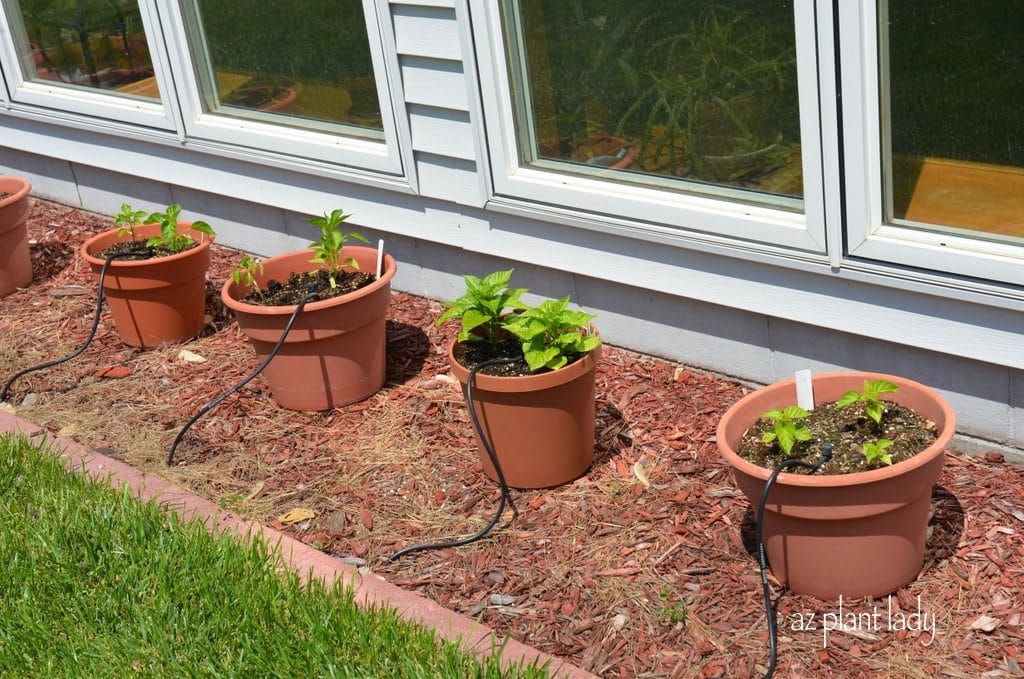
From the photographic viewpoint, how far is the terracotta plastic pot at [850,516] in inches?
104

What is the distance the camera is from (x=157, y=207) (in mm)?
5711

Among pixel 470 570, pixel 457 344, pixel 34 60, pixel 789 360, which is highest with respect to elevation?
pixel 34 60

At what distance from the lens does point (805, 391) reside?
2973 mm

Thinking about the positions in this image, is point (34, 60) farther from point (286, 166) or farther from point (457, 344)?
point (457, 344)

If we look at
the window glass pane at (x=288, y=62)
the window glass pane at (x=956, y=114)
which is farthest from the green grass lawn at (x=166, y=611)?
the window glass pane at (x=288, y=62)

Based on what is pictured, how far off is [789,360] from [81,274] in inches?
134

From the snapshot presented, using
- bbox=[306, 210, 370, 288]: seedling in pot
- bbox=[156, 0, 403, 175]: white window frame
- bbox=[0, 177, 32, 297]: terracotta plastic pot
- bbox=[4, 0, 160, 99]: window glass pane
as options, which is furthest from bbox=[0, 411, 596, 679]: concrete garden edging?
bbox=[4, 0, 160, 99]: window glass pane

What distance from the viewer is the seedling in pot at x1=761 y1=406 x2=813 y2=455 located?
2729 mm

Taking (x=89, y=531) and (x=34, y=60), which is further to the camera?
(x=34, y=60)

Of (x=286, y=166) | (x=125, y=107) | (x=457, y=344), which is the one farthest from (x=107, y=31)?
(x=457, y=344)

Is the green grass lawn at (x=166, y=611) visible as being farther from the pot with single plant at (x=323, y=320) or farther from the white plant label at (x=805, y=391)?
the white plant label at (x=805, y=391)

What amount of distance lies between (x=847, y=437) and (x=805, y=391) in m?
0.18

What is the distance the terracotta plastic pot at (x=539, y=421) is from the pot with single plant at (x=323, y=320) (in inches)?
22.2

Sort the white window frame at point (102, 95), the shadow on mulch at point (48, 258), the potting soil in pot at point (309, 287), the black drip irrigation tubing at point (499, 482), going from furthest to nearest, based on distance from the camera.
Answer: the shadow on mulch at point (48, 258) → the white window frame at point (102, 95) → the potting soil in pot at point (309, 287) → the black drip irrigation tubing at point (499, 482)
